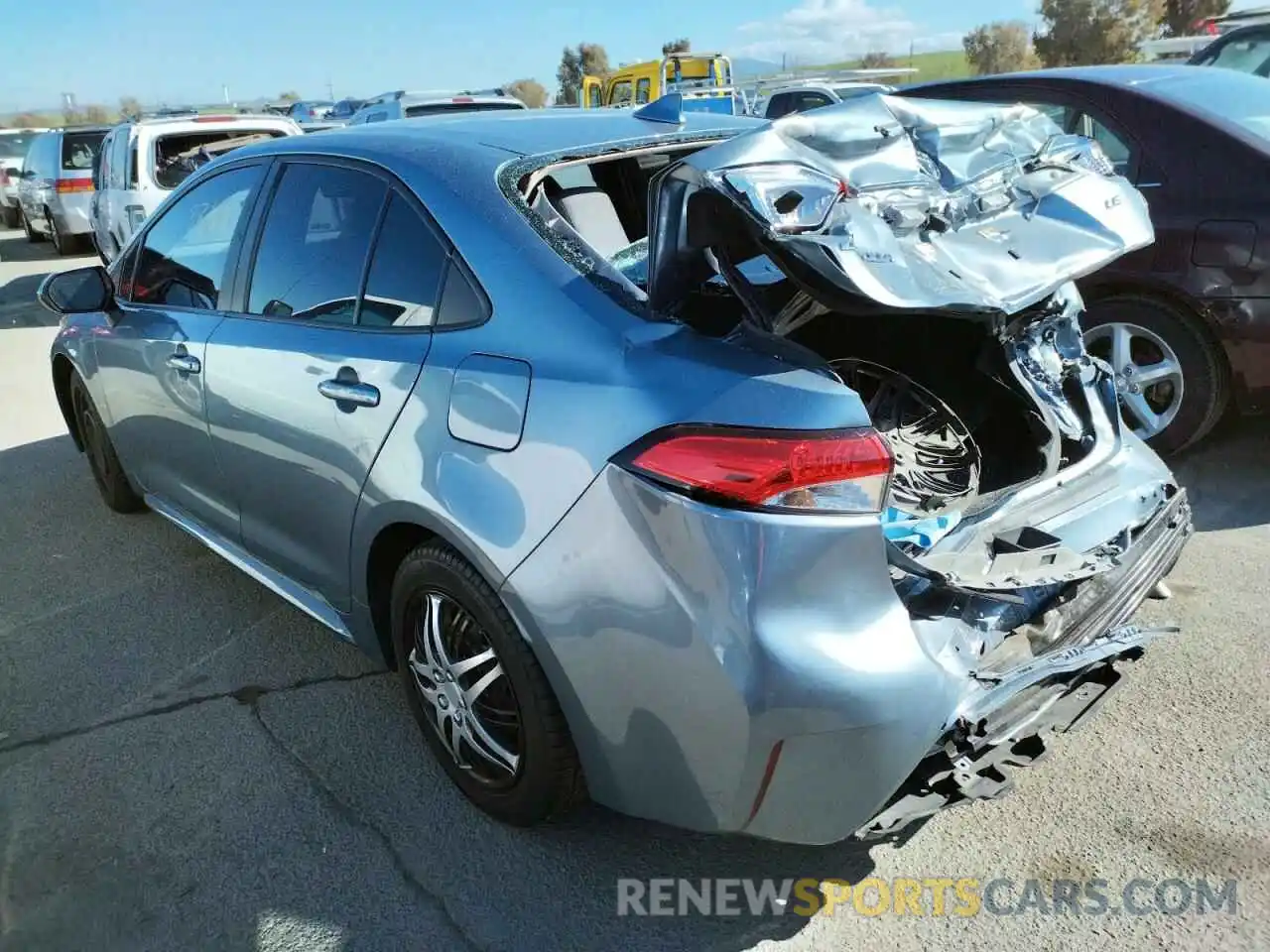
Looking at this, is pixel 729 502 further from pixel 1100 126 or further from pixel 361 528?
pixel 1100 126

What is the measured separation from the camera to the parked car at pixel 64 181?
13781 mm

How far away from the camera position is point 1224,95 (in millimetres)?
4656

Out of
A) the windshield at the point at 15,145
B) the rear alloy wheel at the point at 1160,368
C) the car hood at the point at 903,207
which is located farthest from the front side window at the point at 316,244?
the windshield at the point at 15,145

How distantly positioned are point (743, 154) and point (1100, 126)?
3.45 m

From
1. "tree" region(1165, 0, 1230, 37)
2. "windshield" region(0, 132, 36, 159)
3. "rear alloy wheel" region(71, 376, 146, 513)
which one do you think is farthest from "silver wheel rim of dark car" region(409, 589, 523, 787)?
"tree" region(1165, 0, 1230, 37)

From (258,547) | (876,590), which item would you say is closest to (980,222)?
(876,590)

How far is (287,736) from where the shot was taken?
3047 millimetres

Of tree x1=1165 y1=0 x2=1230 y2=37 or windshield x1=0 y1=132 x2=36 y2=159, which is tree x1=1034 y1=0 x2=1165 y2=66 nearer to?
tree x1=1165 y1=0 x2=1230 y2=37

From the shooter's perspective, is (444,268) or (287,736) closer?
(444,268)

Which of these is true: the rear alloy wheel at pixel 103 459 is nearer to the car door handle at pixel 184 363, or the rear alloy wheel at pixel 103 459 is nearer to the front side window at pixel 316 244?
the car door handle at pixel 184 363

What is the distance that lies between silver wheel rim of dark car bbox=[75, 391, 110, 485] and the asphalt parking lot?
3.89ft

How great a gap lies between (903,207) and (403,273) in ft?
4.10

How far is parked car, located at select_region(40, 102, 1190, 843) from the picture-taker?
1.92 m

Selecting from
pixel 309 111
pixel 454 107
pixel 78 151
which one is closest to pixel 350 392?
pixel 454 107
